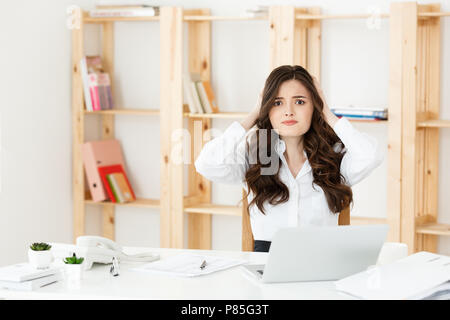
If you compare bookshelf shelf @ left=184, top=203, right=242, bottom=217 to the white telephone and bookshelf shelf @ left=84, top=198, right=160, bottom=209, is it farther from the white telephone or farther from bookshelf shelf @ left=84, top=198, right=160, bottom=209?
the white telephone

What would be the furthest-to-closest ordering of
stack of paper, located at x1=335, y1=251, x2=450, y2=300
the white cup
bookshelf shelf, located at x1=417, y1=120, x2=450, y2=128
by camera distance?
1. bookshelf shelf, located at x1=417, y1=120, x2=450, y2=128
2. the white cup
3. stack of paper, located at x1=335, y1=251, x2=450, y2=300

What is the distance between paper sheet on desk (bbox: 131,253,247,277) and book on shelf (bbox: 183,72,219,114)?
1.85 metres

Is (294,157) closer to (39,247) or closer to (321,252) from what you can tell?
(321,252)

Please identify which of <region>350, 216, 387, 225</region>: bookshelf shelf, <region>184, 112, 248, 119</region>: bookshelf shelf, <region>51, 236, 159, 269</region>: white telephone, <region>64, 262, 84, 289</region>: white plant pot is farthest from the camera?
<region>184, 112, 248, 119</region>: bookshelf shelf

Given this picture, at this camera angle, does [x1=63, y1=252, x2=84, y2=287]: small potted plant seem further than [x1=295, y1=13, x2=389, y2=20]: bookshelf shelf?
No

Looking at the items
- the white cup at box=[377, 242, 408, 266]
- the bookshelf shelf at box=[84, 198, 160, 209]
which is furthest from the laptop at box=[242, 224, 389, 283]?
A: the bookshelf shelf at box=[84, 198, 160, 209]

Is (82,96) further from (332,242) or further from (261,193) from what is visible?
(332,242)

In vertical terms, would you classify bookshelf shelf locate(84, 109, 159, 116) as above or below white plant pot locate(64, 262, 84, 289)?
above

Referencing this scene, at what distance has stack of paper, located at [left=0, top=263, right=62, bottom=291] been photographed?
70.6 inches

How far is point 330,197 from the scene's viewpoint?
8.32ft

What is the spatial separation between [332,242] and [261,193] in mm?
738

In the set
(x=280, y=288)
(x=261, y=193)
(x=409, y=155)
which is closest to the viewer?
(x=280, y=288)

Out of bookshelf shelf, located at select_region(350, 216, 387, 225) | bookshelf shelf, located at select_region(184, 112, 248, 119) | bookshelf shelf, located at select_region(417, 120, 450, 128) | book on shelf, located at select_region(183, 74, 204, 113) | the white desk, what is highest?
book on shelf, located at select_region(183, 74, 204, 113)
